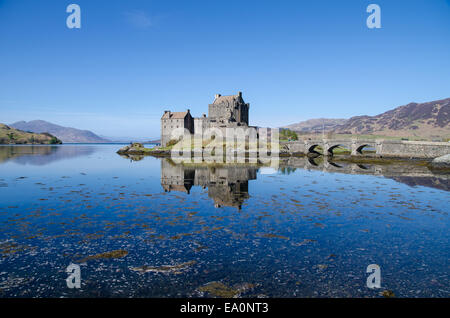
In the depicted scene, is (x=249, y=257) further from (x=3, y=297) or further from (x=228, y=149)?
(x=228, y=149)

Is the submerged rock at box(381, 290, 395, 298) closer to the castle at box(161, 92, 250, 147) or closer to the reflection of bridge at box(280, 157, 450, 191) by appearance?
the reflection of bridge at box(280, 157, 450, 191)

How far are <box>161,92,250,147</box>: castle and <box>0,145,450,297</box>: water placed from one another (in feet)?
259

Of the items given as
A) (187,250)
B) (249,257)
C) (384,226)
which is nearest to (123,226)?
(187,250)

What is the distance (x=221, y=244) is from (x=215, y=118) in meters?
97.5

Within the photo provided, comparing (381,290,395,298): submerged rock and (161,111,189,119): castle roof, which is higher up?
(161,111,189,119): castle roof

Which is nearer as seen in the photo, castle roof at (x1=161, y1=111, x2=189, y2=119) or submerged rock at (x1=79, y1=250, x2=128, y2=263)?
submerged rock at (x1=79, y1=250, x2=128, y2=263)

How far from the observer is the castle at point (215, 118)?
104m

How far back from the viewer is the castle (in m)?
104

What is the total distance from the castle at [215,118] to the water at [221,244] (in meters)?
78.8

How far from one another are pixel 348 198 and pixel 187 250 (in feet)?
58.2

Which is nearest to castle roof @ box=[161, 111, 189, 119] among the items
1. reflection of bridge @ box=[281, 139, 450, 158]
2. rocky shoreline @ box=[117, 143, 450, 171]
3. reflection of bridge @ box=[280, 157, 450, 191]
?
rocky shoreline @ box=[117, 143, 450, 171]

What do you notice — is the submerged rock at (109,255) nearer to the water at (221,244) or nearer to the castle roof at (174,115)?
the water at (221,244)
